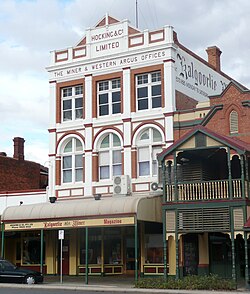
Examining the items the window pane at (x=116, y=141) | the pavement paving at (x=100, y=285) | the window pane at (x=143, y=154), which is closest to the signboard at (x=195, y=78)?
the window pane at (x=143, y=154)

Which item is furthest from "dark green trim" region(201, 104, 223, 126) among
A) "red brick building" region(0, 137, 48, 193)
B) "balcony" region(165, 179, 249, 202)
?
"red brick building" region(0, 137, 48, 193)

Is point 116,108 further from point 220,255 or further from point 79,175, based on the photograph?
point 220,255

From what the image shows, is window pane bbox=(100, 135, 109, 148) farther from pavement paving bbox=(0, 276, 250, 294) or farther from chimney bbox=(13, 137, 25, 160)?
chimney bbox=(13, 137, 25, 160)

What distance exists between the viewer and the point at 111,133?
107ft

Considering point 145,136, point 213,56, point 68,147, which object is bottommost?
point 68,147

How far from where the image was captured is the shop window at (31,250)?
1383 inches

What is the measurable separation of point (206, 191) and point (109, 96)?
9.33 meters

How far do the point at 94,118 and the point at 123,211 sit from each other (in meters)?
7.48

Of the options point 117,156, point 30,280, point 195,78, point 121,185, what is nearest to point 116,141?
point 117,156

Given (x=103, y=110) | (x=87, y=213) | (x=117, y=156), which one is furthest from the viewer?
(x=103, y=110)

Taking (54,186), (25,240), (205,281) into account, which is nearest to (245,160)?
(205,281)

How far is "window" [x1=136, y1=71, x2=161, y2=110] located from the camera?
31.6 meters

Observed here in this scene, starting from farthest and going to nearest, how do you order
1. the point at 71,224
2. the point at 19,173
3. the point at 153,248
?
the point at 19,173, the point at 153,248, the point at 71,224

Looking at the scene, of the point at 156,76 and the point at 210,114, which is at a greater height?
the point at 156,76
